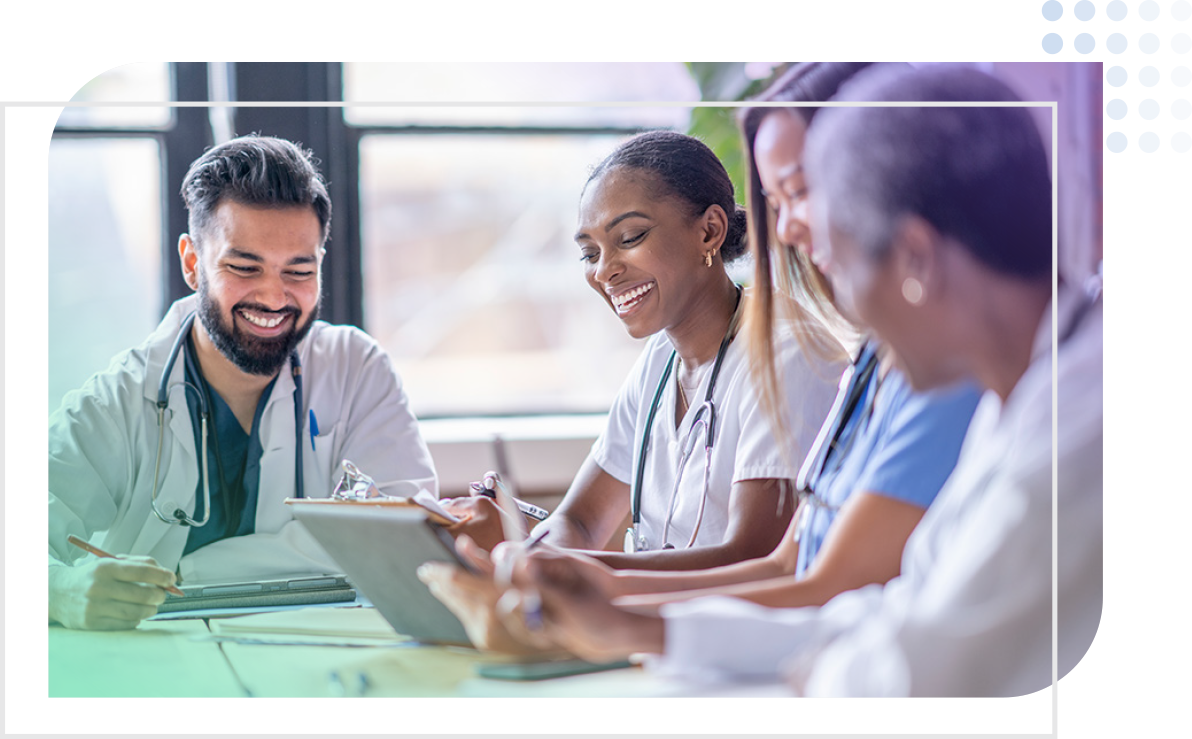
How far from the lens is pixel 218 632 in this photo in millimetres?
1566

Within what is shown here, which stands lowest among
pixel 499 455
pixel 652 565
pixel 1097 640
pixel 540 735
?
pixel 540 735

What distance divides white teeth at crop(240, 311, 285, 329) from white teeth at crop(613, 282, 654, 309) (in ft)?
1.79

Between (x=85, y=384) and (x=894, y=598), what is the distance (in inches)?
46.9

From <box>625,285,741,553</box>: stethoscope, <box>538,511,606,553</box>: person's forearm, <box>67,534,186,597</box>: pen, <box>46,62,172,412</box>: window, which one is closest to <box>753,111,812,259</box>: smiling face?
<box>625,285,741,553</box>: stethoscope

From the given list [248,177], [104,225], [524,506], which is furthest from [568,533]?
[104,225]

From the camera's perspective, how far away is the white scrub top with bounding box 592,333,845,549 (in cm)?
159

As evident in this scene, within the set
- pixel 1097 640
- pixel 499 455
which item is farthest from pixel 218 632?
pixel 1097 640

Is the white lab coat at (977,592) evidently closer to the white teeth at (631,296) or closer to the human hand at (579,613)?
the human hand at (579,613)

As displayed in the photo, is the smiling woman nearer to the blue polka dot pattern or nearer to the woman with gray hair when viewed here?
the woman with gray hair

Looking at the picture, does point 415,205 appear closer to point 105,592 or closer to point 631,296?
point 631,296

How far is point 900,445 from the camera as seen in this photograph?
4.43 feet

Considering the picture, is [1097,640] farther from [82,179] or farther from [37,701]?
[82,179]

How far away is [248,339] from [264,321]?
4 centimetres

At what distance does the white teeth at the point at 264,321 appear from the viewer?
1759 millimetres
